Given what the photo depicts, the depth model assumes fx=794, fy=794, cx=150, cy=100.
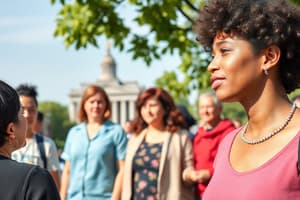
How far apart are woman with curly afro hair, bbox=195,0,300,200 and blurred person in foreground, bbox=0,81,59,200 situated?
0.73 m

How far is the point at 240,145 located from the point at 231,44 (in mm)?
420

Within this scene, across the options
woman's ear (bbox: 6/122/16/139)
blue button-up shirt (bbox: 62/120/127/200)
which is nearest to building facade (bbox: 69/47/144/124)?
blue button-up shirt (bbox: 62/120/127/200)

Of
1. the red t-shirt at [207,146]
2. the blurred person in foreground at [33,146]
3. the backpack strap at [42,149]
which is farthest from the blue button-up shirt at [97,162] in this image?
the red t-shirt at [207,146]

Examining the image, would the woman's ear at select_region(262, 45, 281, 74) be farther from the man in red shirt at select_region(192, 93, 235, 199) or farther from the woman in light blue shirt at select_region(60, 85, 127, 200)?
the woman in light blue shirt at select_region(60, 85, 127, 200)

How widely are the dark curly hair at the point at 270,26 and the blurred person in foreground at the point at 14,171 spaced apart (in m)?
1.01

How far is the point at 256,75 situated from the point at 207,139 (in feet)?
16.4

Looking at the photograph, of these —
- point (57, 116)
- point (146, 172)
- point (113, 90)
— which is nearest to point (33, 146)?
point (146, 172)

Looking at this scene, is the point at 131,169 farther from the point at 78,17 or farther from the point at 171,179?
the point at 78,17

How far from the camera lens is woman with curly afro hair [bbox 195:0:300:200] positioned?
304 cm

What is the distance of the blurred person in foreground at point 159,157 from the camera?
767 cm

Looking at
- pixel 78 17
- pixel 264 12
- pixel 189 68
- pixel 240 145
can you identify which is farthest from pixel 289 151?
pixel 189 68

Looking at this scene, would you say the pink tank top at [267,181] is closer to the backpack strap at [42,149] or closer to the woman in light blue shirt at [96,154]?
the backpack strap at [42,149]

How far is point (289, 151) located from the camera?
9.49 ft

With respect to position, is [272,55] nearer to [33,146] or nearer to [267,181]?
[267,181]
